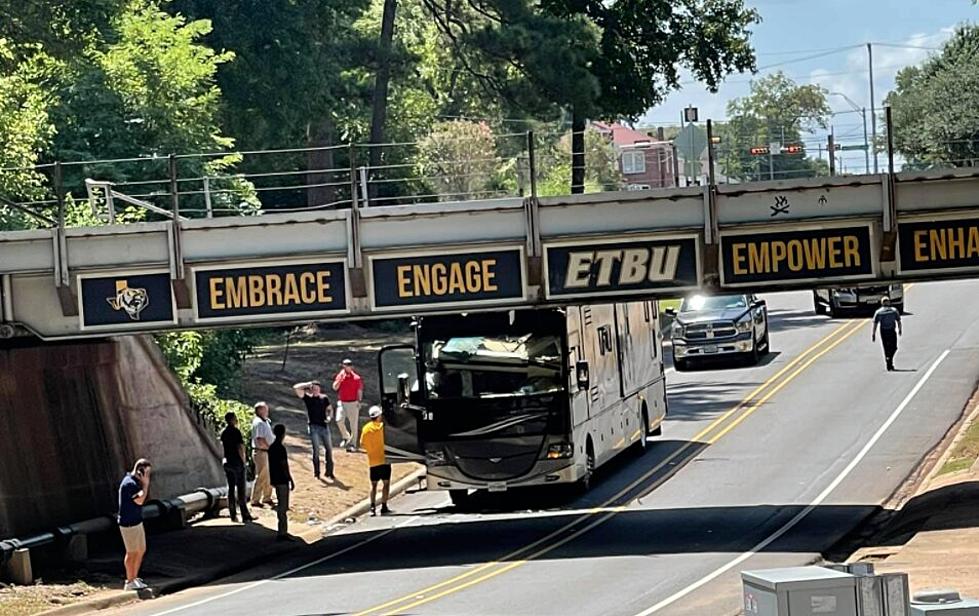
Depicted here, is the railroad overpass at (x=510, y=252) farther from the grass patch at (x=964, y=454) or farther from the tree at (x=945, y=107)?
the tree at (x=945, y=107)

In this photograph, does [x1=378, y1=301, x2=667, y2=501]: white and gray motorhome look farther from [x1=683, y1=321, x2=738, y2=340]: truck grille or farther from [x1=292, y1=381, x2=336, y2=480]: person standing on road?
[x1=683, y1=321, x2=738, y2=340]: truck grille

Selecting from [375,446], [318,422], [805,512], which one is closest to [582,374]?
[375,446]

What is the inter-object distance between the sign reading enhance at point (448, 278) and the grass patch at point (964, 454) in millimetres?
9350

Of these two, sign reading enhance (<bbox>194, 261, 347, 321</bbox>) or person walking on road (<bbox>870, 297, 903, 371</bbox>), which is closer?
sign reading enhance (<bbox>194, 261, 347, 321</bbox>)

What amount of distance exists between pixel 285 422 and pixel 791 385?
12.3 m

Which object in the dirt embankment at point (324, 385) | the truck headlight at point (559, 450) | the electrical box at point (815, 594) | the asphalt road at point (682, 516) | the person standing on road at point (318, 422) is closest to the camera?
the electrical box at point (815, 594)

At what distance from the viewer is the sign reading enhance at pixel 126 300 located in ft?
80.3

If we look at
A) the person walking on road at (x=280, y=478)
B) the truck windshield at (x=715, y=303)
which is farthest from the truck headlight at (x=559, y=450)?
the truck windshield at (x=715, y=303)

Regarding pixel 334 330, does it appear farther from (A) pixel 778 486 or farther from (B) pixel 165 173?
(A) pixel 778 486

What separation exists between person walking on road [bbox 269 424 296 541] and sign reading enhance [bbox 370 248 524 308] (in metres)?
4.60

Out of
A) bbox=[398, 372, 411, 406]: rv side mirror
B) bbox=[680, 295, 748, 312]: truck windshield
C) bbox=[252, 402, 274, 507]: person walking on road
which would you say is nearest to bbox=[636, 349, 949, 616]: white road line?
bbox=[680, 295, 748, 312]: truck windshield

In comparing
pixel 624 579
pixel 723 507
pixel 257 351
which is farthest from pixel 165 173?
pixel 624 579

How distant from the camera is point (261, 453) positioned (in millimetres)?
30000

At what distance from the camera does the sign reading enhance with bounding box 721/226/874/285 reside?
2436cm
